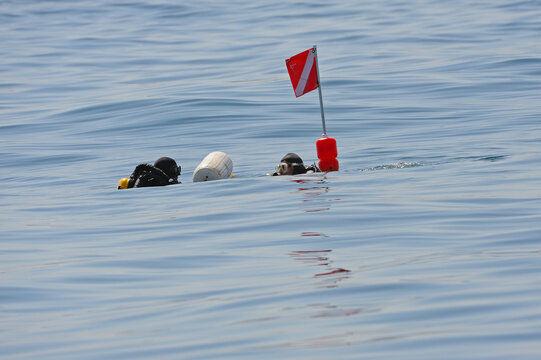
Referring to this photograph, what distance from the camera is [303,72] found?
1270 centimetres

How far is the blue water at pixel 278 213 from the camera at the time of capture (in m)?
5.68

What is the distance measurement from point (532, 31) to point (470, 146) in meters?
18.4

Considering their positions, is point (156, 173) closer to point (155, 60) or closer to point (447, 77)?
point (447, 77)

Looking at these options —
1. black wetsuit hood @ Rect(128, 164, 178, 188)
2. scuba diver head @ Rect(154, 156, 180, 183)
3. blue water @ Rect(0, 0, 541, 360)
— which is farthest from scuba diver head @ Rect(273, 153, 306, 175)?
black wetsuit hood @ Rect(128, 164, 178, 188)

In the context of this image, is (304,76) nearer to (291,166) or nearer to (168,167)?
(291,166)

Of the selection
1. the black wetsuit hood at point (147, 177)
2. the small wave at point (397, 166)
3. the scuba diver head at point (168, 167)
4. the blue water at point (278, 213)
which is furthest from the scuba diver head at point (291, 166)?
the black wetsuit hood at point (147, 177)

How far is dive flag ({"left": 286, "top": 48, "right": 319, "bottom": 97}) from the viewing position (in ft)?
41.3

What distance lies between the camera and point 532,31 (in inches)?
1239

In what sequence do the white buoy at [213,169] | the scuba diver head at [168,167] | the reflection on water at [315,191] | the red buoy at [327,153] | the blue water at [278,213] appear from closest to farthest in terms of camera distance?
the blue water at [278,213]
the reflection on water at [315,191]
the red buoy at [327,153]
the white buoy at [213,169]
the scuba diver head at [168,167]

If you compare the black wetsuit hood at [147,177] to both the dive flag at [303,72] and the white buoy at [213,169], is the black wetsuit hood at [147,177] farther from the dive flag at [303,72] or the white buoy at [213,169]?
the dive flag at [303,72]

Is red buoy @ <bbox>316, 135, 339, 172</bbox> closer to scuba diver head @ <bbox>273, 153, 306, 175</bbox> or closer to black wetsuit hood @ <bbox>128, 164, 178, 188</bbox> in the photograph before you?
scuba diver head @ <bbox>273, 153, 306, 175</bbox>

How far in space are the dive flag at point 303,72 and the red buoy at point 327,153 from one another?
0.94m

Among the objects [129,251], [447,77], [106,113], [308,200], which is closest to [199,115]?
[106,113]

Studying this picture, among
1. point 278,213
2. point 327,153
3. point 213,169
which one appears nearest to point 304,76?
point 327,153
